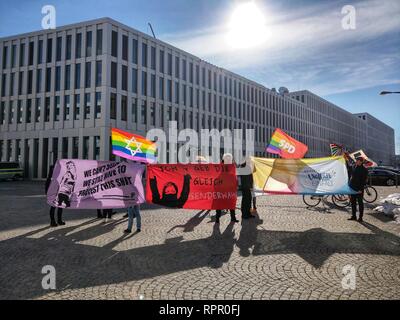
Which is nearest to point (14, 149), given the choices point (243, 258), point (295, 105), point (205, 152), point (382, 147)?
point (205, 152)

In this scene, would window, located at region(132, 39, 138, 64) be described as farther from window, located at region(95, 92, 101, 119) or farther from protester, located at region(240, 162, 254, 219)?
protester, located at region(240, 162, 254, 219)

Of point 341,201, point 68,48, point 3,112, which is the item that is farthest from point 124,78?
point 341,201

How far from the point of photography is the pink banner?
9.08 m

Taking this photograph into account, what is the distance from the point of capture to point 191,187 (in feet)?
31.3

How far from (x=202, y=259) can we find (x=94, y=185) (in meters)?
4.52

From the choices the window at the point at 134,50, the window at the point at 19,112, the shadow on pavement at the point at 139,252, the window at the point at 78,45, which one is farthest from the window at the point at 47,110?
the shadow on pavement at the point at 139,252

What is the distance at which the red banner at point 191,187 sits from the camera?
946 centimetres

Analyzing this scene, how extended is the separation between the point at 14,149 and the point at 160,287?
48.3 metres

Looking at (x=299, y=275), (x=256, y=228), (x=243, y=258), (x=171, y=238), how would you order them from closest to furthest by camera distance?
(x=299, y=275), (x=243, y=258), (x=171, y=238), (x=256, y=228)

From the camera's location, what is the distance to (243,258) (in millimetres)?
6094

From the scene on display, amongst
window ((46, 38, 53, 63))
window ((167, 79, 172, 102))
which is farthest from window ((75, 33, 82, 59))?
window ((167, 79, 172, 102))

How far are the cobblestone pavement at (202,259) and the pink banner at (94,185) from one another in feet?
2.36

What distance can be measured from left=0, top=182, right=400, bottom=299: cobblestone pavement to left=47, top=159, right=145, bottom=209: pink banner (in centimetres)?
72

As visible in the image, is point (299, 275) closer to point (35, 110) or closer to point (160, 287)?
point (160, 287)
